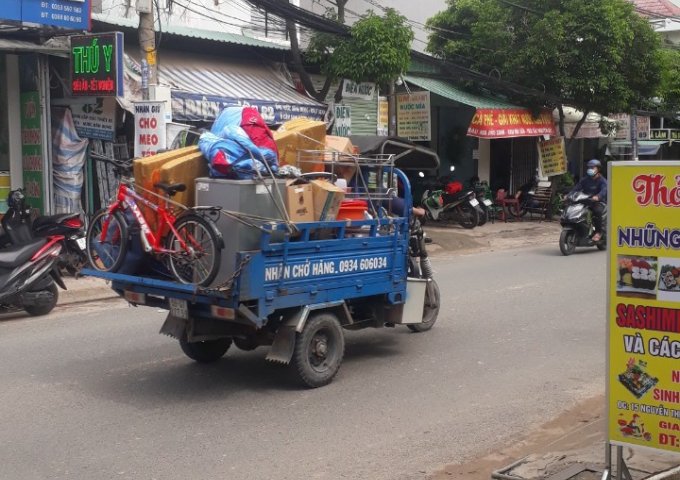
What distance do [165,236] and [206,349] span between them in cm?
137

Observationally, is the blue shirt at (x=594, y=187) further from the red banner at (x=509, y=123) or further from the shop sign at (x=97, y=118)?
the shop sign at (x=97, y=118)

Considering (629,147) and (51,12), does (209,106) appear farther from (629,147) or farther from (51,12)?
(629,147)

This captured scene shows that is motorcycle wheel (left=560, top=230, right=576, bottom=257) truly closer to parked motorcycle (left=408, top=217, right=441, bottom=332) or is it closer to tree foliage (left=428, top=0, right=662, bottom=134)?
tree foliage (left=428, top=0, right=662, bottom=134)

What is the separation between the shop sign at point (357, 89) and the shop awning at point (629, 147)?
1239 cm

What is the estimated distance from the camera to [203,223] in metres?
6.22

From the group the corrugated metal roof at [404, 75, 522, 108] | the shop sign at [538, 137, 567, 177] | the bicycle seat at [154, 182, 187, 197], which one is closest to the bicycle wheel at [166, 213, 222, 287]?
the bicycle seat at [154, 182, 187, 197]

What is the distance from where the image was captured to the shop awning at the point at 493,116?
20031mm

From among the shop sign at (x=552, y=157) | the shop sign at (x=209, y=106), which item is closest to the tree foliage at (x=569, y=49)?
the shop sign at (x=552, y=157)

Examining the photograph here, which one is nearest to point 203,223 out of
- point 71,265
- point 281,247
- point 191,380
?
point 281,247

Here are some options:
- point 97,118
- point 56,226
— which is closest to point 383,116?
point 97,118

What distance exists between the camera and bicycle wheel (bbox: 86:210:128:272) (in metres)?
6.67

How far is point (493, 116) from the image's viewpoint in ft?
66.3

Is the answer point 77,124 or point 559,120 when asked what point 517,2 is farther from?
point 77,124

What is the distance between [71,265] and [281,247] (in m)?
5.93
